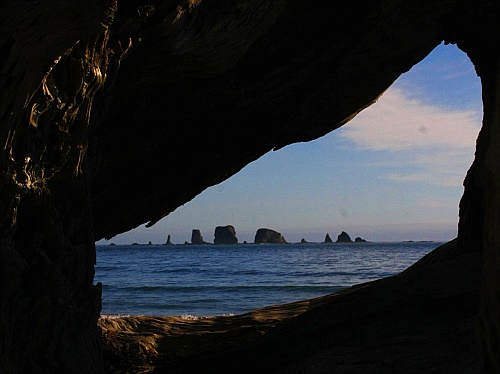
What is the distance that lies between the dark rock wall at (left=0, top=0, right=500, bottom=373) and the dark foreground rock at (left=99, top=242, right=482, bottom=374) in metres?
0.69

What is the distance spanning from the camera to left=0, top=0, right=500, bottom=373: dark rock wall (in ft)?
8.59

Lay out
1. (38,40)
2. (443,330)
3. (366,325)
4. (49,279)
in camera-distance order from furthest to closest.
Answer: (366,325)
(443,330)
(49,279)
(38,40)

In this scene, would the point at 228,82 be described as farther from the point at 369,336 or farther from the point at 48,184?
the point at 369,336

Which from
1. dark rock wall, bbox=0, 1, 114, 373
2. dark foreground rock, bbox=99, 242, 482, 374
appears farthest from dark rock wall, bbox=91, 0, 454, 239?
dark foreground rock, bbox=99, 242, 482, 374

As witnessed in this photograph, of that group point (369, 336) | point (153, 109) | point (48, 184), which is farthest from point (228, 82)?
point (369, 336)

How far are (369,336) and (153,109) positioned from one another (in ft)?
7.73

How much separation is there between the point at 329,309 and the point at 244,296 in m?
18.1

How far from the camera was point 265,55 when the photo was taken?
4805 millimetres

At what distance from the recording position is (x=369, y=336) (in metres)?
3.99

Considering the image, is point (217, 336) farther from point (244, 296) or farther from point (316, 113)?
point (244, 296)

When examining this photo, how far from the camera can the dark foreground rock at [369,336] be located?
11.0 ft

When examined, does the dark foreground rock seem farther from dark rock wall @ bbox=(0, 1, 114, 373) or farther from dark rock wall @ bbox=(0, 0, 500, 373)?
dark rock wall @ bbox=(0, 1, 114, 373)

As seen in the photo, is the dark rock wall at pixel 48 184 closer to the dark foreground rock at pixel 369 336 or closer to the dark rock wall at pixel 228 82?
the dark rock wall at pixel 228 82

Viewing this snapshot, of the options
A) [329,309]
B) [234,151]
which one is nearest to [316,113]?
[234,151]
